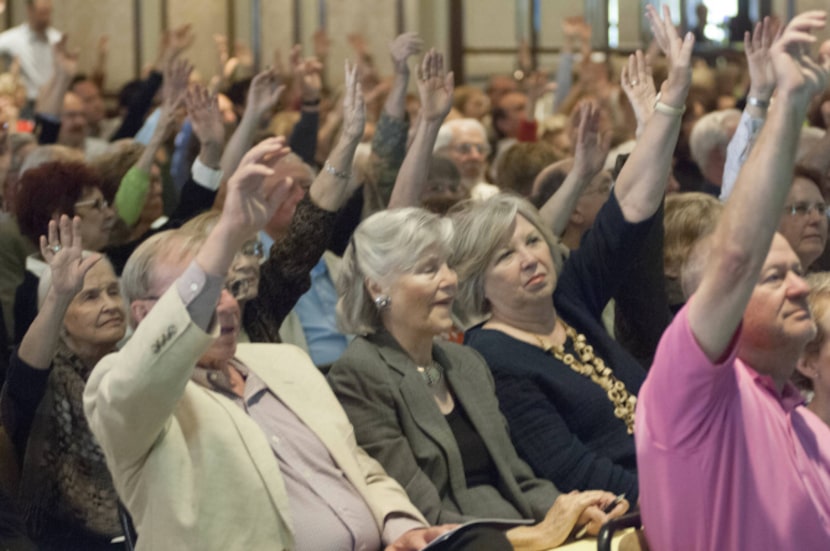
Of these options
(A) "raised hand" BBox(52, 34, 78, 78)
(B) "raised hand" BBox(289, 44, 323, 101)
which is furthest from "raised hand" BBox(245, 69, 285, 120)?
(A) "raised hand" BBox(52, 34, 78, 78)

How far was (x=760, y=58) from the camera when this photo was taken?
12.2 feet

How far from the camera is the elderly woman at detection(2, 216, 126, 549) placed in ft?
10.2

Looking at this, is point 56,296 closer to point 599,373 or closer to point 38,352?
point 38,352

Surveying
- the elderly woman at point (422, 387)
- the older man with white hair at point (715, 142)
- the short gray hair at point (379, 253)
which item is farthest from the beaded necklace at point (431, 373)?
the older man with white hair at point (715, 142)

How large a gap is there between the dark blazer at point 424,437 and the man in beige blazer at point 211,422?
0.23ft

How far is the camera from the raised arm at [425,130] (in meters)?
3.98

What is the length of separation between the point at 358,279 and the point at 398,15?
297 inches

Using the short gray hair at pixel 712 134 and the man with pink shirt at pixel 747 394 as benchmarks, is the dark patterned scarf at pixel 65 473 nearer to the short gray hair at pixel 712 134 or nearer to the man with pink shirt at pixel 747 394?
the man with pink shirt at pixel 747 394

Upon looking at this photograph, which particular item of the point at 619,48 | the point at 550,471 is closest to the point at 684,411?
the point at 550,471

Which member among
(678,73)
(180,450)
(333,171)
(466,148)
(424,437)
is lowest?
(424,437)

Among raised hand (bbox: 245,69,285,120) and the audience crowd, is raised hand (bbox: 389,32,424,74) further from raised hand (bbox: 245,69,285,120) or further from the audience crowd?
raised hand (bbox: 245,69,285,120)

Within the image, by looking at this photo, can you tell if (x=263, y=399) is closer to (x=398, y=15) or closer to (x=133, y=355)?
(x=133, y=355)

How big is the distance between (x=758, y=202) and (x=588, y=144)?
206cm

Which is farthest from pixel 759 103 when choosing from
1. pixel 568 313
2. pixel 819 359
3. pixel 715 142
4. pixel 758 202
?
pixel 715 142
